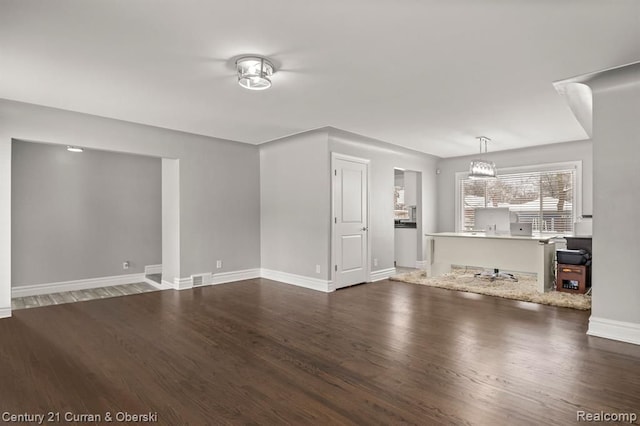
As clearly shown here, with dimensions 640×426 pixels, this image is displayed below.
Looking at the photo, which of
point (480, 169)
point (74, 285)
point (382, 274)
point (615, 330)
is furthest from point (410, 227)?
point (74, 285)

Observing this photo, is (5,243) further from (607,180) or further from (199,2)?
(607,180)

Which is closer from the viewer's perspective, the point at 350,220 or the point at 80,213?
the point at 80,213

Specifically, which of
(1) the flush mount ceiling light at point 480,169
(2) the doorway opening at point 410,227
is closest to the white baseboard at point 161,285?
(2) the doorway opening at point 410,227

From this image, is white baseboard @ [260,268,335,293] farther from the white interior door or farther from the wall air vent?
the wall air vent

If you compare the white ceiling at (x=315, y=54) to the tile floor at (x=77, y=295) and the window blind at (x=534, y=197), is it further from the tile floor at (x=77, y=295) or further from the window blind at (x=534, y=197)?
the tile floor at (x=77, y=295)

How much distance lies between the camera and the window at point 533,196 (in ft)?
20.6

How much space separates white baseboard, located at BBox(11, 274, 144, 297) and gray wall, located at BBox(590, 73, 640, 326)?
641 centimetres

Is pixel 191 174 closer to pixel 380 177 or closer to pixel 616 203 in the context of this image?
pixel 380 177

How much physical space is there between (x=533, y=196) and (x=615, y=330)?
4.01m

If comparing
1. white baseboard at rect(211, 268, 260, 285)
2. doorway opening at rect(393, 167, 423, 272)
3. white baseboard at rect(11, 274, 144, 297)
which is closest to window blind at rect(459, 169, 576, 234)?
doorway opening at rect(393, 167, 423, 272)

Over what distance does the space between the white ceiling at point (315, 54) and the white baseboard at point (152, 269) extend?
284 centimetres

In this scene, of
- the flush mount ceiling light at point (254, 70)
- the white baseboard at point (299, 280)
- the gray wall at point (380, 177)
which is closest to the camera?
the flush mount ceiling light at point (254, 70)

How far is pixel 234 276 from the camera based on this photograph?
5.98 metres

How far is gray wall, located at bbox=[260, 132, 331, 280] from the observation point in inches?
210
